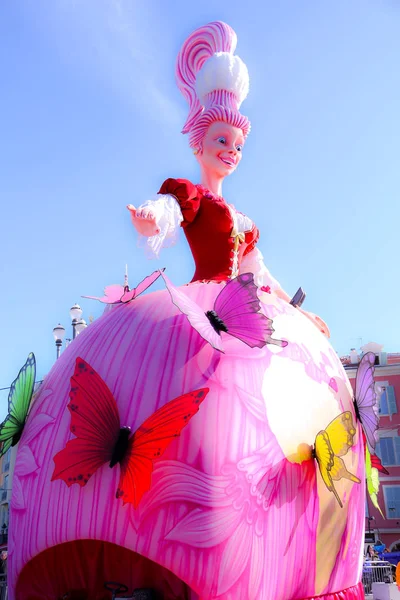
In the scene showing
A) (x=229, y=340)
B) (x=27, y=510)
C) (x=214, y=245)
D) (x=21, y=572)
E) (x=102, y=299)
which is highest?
(x=214, y=245)

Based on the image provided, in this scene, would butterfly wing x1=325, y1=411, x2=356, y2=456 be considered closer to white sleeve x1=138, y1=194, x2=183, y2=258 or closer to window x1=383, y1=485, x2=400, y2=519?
white sleeve x1=138, y1=194, x2=183, y2=258

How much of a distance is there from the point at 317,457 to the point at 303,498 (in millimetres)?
256

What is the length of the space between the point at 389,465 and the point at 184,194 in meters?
19.7

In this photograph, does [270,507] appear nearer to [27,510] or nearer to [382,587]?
[27,510]

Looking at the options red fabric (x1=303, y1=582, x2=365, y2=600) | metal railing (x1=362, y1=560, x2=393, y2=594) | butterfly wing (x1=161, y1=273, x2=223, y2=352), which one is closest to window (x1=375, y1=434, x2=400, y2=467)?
metal railing (x1=362, y1=560, x2=393, y2=594)

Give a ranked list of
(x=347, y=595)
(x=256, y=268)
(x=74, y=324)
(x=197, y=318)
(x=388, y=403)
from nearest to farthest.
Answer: (x=197, y=318) → (x=347, y=595) → (x=256, y=268) → (x=74, y=324) → (x=388, y=403)

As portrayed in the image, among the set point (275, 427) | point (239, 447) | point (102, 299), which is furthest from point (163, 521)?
point (102, 299)

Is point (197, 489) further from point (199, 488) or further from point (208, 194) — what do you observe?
point (208, 194)

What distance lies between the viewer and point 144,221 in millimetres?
4777

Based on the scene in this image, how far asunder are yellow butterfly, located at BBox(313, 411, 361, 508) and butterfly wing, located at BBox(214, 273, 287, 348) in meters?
0.60

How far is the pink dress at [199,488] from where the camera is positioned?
3.41m

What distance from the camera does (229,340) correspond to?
4.06 meters

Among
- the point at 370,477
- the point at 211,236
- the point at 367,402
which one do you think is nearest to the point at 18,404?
the point at 211,236

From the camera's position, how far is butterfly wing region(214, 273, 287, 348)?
3.94 metres
